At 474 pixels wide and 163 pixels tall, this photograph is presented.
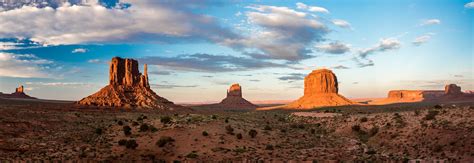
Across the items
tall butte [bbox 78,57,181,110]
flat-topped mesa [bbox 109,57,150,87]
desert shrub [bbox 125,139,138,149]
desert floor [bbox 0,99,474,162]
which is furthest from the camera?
flat-topped mesa [bbox 109,57,150,87]

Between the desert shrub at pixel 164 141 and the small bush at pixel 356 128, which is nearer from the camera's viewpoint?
the desert shrub at pixel 164 141

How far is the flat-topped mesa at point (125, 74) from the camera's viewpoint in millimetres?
150125

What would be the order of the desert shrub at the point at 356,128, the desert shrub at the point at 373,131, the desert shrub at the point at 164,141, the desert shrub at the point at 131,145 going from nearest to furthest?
the desert shrub at the point at 131,145, the desert shrub at the point at 164,141, the desert shrub at the point at 373,131, the desert shrub at the point at 356,128

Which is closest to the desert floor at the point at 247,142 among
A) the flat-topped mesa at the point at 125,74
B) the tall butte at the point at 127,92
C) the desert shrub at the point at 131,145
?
the desert shrub at the point at 131,145

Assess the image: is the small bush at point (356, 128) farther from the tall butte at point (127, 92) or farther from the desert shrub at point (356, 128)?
the tall butte at point (127, 92)

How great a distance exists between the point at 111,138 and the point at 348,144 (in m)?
30.5

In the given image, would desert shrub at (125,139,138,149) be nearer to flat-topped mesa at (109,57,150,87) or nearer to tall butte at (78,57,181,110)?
tall butte at (78,57,181,110)

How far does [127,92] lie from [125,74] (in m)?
11.4

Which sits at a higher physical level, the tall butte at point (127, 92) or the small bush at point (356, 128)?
the tall butte at point (127, 92)

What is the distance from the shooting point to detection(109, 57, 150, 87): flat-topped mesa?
15012 centimetres

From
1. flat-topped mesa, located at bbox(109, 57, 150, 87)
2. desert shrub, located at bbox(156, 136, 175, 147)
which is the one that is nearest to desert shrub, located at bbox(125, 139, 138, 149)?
desert shrub, located at bbox(156, 136, 175, 147)

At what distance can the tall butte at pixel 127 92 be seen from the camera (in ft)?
434

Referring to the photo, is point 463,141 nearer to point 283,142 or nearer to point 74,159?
point 283,142

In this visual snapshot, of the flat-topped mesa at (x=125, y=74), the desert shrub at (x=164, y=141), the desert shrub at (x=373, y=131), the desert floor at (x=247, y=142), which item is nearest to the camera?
the desert floor at (x=247, y=142)
